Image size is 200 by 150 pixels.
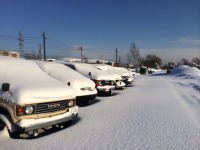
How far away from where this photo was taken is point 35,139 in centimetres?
524

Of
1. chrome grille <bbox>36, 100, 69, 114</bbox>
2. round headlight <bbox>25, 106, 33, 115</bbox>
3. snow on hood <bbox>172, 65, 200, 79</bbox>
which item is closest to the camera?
round headlight <bbox>25, 106, 33, 115</bbox>

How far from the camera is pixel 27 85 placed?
18.0 ft

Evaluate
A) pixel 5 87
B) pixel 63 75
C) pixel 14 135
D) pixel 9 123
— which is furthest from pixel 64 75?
pixel 9 123

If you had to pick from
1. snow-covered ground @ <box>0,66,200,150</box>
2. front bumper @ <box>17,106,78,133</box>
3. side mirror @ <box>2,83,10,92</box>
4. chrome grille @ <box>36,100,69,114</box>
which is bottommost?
snow-covered ground @ <box>0,66,200,150</box>

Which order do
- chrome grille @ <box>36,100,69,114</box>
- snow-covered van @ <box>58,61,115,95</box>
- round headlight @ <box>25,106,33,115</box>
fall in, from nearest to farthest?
1. round headlight @ <box>25,106,33,115</box>
2. chrome grille @ <box>36,100,69,114</box>
3. snow-covered van @ <box>58,61,115,95</box>

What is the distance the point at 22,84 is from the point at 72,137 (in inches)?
61.3

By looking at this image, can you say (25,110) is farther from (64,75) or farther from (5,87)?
(64,75)

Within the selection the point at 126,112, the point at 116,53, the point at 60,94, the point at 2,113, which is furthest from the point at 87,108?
the point at 116,53

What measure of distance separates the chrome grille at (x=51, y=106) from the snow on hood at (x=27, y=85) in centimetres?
10

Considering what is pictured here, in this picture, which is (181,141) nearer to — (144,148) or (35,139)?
(144,148)

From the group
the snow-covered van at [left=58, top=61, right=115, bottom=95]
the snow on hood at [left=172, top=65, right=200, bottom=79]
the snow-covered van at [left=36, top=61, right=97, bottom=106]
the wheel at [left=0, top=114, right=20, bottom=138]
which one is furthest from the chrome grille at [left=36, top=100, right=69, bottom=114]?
the snow on hood at [left=172, top=65, right=200, bottom=79]

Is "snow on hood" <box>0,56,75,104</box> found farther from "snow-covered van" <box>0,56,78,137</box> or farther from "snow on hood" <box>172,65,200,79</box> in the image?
"snow on hood" <box>172,65,200,79</box>

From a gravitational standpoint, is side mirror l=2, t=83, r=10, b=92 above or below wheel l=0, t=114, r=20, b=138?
above

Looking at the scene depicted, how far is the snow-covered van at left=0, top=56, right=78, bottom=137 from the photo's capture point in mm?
4883
